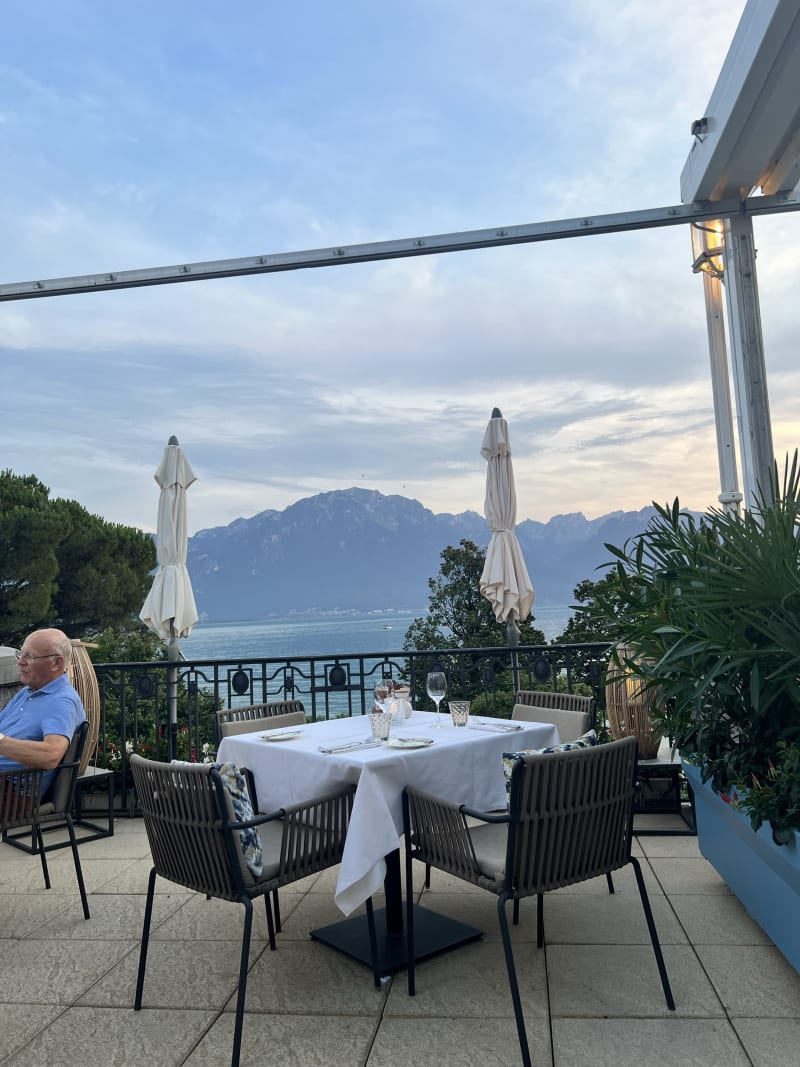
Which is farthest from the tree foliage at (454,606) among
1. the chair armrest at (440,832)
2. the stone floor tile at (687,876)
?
the chair armrest at (440,832)

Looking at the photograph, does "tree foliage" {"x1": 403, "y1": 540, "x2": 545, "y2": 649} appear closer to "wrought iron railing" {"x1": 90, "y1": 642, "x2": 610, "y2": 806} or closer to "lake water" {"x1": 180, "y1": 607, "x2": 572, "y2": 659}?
"wrought iron railing" {"x1": 90, "y1": 642, "x2": 610, "y2": 806}

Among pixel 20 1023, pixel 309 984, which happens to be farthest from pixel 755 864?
pixel 20 1023

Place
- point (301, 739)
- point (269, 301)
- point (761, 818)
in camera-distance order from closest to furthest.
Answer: point (761, 818) → point (301, 739) → point (269, 301)

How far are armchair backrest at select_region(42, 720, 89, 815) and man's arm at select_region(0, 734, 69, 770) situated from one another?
77 millimetres

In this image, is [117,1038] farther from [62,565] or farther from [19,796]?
[62,565]

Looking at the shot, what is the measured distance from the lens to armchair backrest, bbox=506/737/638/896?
7.55ft

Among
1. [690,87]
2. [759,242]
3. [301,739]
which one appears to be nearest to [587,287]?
[690,87]

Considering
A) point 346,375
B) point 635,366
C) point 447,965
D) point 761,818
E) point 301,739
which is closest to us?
point 761,818

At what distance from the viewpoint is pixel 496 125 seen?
8375 mm

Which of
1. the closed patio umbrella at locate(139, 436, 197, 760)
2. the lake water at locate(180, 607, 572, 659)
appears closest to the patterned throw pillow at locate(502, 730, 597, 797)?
the closed patio umbrella at locate(139, 436, 197, 760)

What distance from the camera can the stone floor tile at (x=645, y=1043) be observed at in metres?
2.14

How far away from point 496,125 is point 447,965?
8208mm

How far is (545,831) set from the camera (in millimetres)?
2352

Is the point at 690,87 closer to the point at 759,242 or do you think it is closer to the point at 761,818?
the point at 759,242
